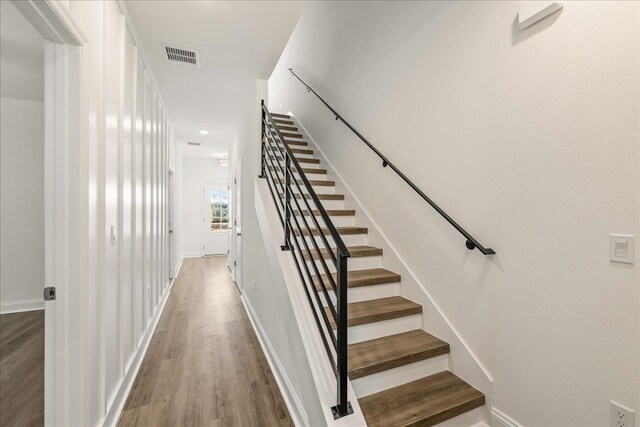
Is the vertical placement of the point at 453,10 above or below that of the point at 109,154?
above

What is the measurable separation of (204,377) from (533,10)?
342 centimetres

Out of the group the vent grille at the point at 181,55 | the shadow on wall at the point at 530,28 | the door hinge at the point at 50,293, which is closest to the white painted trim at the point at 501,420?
the shadow on wall at the point at 530,28

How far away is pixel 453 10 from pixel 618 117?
1.30 meters

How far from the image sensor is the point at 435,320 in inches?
81.7

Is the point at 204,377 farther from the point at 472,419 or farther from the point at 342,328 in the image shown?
the point at 472,419

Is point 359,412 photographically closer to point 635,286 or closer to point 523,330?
point 523,330

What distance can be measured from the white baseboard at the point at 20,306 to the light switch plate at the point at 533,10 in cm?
617

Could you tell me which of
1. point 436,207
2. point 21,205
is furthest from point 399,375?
point 21,205

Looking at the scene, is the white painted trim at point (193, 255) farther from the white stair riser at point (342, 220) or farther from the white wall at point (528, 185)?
the white wall at point (528, 185)

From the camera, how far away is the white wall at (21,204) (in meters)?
3.93

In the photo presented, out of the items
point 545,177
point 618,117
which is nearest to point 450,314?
point 545,177

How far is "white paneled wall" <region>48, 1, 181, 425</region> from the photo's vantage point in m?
1.50

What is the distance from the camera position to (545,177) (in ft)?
4.79

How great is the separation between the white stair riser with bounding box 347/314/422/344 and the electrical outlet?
3.56 ft
